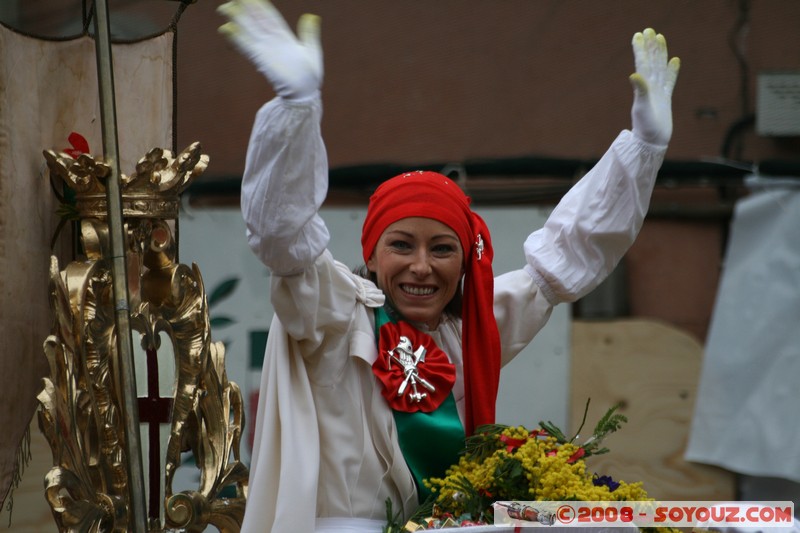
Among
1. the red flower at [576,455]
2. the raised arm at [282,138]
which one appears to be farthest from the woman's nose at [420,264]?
the red flower at [576,455]

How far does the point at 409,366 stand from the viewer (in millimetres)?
3100

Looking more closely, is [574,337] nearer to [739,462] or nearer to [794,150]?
[739,462]

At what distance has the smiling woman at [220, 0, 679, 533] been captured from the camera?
9.11 feet

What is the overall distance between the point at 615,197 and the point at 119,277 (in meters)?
1.19

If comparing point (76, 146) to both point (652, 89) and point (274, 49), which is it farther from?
point (652, 89)

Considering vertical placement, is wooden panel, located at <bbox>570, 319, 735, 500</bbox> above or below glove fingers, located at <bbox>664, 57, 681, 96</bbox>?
below

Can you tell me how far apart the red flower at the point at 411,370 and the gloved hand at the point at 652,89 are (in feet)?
2.36

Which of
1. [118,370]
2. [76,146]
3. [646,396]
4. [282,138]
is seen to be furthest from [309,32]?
[646,396]

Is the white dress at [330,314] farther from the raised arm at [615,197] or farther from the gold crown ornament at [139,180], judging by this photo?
the gold crown ornament at [139,180]

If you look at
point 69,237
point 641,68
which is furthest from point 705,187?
point 69,237

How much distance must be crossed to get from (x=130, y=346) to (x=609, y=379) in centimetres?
313

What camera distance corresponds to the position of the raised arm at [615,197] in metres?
3.18

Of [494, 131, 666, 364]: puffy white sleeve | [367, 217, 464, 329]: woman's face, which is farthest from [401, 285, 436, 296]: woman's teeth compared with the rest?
[494, 131, 666, 364]: puffy white sleeve

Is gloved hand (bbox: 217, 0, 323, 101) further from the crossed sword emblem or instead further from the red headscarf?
the crossed sword emblem
